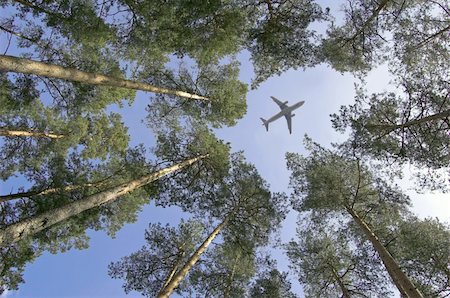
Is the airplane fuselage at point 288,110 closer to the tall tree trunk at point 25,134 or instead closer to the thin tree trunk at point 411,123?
the thin tree trunk at point 411,123

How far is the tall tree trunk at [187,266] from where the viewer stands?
10109 mm

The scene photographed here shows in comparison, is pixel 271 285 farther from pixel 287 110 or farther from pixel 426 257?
pixel 287 110

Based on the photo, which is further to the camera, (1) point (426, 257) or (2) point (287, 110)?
(2) point (287, 110)

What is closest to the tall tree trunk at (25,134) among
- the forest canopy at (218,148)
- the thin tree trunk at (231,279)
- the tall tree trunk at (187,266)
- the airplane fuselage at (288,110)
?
the forest canopy at (218,148)

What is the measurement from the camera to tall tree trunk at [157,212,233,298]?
10109mm

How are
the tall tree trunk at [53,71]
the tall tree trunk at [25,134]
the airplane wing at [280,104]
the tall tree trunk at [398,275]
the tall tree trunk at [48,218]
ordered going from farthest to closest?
the airplane wing at [280,104] < the tall tree trunk at [25,134] < the tall tree trunk at [398,275] < the tall tree trunk at [53,71] < the tall tree trunk at [48,218]

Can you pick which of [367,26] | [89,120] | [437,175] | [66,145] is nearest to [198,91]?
[89,120]

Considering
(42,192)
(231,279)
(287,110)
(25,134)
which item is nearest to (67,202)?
(42,192)

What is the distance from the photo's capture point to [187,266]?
11547mm

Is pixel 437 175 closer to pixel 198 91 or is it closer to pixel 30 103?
pixel 198 91

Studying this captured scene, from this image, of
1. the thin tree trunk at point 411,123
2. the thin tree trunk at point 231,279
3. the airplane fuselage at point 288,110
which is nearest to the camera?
the thin tree trunk at point 411,123

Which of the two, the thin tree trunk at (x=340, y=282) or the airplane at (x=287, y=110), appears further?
the airplane at (x=287, y=110)

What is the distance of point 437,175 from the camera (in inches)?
422

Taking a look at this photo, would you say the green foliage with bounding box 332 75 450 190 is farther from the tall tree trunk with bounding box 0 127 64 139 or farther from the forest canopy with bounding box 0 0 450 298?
the tall tree trunk with bounding box 0 127 64 139
